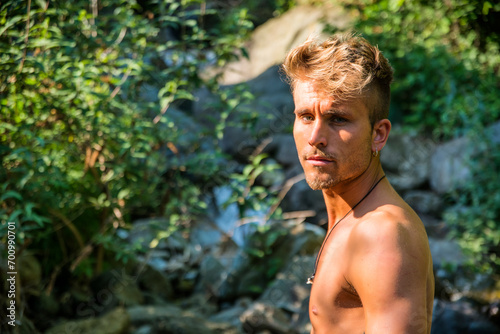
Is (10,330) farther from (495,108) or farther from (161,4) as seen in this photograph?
(495,108)

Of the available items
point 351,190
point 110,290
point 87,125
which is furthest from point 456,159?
point 351,190

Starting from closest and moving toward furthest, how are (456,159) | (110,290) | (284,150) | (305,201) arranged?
(110,290) → (456,159) → (305,201) → (284,150)

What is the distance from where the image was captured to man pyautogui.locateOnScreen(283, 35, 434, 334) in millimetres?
1437

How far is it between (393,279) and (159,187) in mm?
4144

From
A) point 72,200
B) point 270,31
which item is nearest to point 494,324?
point 72,200

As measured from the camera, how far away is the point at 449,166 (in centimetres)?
740

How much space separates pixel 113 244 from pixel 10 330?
1.07 m

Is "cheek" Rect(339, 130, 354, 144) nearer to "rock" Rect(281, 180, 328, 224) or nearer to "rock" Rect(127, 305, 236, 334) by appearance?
"rock" Rect(127, 305, 236, 334)

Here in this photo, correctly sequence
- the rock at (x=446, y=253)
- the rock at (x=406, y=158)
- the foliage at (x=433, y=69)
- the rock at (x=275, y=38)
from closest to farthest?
1. the rock at (x=446, y=253)
2. the foliage at (x=433, y=69)
3. the rock at (x=406, y=158)
4. the rock at (x=275, y=38)

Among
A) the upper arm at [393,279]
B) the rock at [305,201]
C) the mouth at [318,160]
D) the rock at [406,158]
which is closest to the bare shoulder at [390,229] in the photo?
the upper arm at [393,279]

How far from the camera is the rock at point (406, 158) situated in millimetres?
7949

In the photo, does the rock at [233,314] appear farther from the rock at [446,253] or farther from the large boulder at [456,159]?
the large boulder at [456,159]

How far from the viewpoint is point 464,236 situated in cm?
603

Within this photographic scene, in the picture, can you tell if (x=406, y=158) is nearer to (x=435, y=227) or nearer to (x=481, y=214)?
(x=435, y=227)
